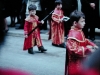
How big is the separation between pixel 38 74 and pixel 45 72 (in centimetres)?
15

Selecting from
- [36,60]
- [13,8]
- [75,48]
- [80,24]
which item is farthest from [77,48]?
[13,8]

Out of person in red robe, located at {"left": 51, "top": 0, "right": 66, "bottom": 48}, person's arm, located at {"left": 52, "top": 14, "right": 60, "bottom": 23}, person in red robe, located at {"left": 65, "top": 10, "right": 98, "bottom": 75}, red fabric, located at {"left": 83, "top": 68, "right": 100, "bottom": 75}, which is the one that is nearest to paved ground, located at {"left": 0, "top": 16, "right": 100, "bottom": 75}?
person in red robe, located at {"left": 51, "top": 0, "right": 66, "bottom": 48}

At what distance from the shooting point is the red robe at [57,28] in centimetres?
711

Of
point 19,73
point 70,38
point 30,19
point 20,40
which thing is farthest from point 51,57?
point 19,73

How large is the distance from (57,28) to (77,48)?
3.82 meters

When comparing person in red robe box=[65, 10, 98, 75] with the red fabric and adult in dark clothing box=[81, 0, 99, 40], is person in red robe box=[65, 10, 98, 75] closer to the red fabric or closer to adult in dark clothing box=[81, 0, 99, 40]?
the red fabric

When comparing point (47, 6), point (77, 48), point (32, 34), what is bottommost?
point (32, 34)

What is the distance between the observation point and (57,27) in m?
7.26

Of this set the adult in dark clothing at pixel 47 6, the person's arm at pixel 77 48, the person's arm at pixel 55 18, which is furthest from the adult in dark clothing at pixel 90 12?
the person's arm at pixel 77 48

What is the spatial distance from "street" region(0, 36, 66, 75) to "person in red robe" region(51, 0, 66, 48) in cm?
17

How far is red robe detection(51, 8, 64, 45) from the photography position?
7109 mm

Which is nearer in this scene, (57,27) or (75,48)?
(75,48)

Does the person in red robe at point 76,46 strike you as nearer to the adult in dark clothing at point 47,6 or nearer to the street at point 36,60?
the street at point 36,60

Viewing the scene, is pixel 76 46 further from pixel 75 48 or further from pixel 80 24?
pixel 80 24
